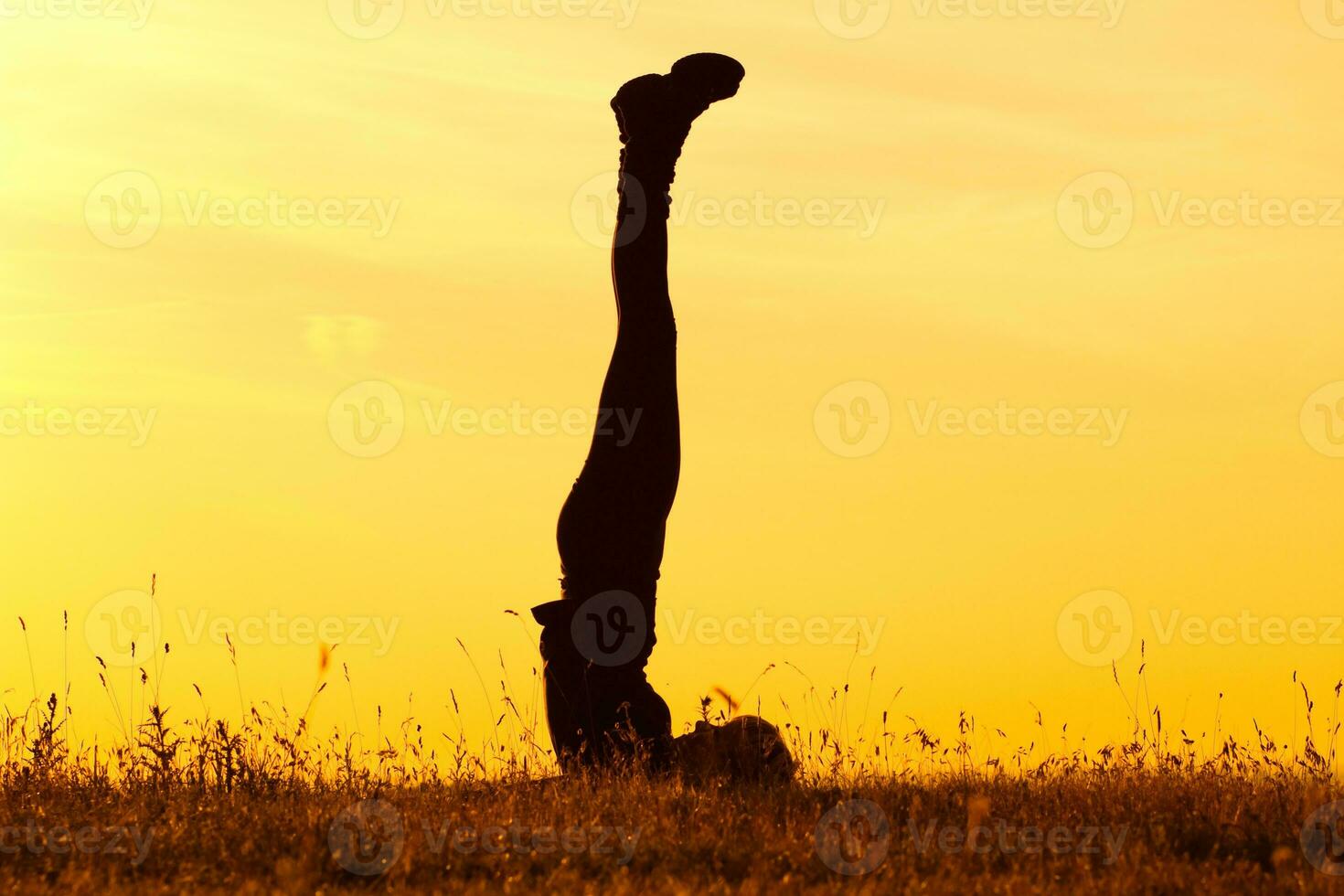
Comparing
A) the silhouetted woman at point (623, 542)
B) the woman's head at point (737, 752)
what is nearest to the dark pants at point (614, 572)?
the silhouetted woman at point (623, 542)

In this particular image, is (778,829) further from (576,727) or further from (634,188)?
(634,188)

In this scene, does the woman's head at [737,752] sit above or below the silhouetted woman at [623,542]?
below

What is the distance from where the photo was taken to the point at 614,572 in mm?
11727

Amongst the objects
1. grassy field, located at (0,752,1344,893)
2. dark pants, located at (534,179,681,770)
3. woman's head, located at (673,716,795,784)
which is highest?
dark pants, located at (534,179,681,770)

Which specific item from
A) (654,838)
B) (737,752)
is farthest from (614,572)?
(654,838)

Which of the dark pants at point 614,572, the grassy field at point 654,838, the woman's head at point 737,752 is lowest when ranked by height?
the grassy field at point 654,838

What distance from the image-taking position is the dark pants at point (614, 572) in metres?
11.7

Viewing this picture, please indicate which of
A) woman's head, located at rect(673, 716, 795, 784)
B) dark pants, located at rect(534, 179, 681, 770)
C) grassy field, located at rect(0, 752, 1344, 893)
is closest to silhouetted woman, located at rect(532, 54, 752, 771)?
dark pants, located at rect(534, 179, 681, 770)

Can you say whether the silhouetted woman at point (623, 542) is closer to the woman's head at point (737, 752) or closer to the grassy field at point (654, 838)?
the woman's head at point (737, 752)

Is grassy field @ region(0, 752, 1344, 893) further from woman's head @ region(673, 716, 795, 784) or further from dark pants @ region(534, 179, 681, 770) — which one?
dark pants @ region(534, 179, 681, 770)

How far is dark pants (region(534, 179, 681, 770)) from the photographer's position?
11.7m

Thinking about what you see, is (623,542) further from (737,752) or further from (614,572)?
(737,752)

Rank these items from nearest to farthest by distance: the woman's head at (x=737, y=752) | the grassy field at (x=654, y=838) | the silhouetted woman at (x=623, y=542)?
the grassy field at (x=654, y=838)
the woman's head at (x=737, y=752)
the silhouetted woman at (x=623, y=542)

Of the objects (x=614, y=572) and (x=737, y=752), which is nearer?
(x=737, y=752)
